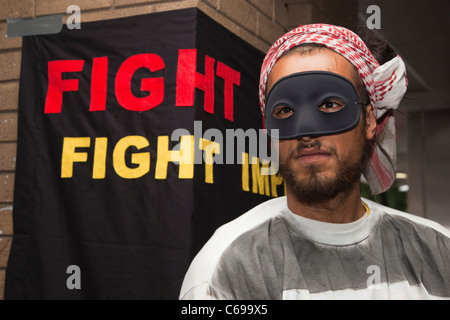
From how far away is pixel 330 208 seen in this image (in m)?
1.31

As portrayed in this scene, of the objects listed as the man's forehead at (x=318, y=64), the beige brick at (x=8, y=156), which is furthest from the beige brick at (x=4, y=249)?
the man's forehead at (x=318, y=64)

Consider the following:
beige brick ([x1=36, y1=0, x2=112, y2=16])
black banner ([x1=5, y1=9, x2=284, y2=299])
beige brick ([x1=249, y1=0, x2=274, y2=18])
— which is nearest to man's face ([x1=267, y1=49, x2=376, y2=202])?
black banner ([x1=5, y1=9, x2=284, y2=299])

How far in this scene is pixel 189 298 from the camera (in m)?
1.18

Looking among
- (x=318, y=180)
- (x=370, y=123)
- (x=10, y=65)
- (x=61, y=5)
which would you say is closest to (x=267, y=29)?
(x=61, y=5)

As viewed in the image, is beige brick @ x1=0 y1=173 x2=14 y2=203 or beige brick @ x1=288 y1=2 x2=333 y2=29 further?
beige brick @ x1=288 y1=2 x2=333 y2=29

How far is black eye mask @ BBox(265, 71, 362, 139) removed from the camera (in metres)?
1.26

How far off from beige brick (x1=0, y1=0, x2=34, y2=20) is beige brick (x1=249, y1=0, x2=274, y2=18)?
109 cm

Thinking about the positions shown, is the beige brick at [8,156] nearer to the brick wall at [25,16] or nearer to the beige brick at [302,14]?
the brick wall at [25,16]

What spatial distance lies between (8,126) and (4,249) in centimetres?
57

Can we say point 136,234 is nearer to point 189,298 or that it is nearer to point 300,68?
point 189,298

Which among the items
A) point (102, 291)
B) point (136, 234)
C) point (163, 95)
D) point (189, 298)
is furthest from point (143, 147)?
point (189, 298)

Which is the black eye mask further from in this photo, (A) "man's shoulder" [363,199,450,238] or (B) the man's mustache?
(A) "man's shoulder" [363,199,450,238]

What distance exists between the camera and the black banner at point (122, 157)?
1987mm

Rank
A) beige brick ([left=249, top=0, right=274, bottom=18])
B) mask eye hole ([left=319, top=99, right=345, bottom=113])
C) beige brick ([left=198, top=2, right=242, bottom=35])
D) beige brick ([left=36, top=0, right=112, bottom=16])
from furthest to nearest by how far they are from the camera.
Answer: beige brick ([left=249, top=0, right=274, bottom=18])
beige brick ([left=36, top=0, right=112, bottom=16])
beige brick ([left=198, top=2, right=242, bottom=35])
mask eye hole ([left=319, top=99, right=345, bottom=113])
